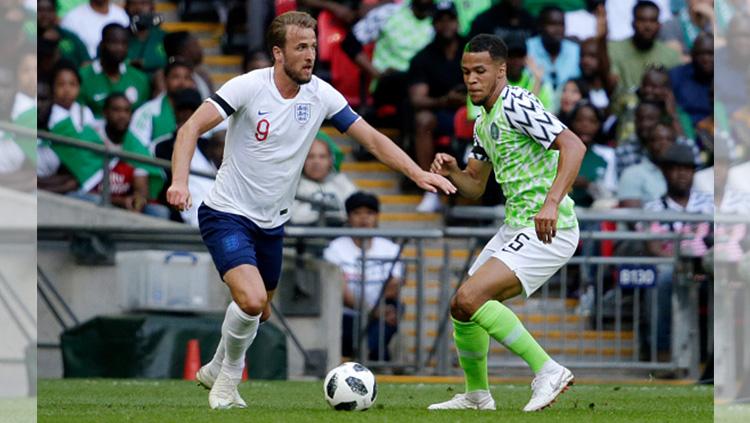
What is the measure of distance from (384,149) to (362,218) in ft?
21.6

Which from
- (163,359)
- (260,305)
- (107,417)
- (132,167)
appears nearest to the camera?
(107,417)

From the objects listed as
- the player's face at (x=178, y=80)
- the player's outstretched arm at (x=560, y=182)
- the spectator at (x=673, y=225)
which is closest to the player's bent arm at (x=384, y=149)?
the player's outstretched arm at (x=560, y=182)

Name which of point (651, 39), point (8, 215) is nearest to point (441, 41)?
point (651, 39)

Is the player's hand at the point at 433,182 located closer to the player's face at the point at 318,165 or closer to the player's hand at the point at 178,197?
the player's hand at the point at 178,197

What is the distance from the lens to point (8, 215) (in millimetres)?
7953

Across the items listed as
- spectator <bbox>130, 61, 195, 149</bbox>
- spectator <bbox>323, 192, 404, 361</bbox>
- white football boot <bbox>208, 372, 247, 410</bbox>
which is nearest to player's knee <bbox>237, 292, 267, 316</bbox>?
white football boot <bbox>208, 372, 247, 410</bbox>

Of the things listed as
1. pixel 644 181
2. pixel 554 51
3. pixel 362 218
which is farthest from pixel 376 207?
pixel 554 51

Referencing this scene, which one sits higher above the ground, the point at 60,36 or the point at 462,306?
the point at 60,36

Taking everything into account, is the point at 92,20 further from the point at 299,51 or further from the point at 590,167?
the point at 299,51

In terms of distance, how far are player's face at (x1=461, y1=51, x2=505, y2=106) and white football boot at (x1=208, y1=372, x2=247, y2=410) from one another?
2333 millimetres

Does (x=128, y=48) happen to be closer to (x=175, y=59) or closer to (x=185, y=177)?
(x=175, y=59)

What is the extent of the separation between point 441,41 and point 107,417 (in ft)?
33.9

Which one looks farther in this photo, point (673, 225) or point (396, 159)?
point (673, 225)

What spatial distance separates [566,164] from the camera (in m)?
9.80
